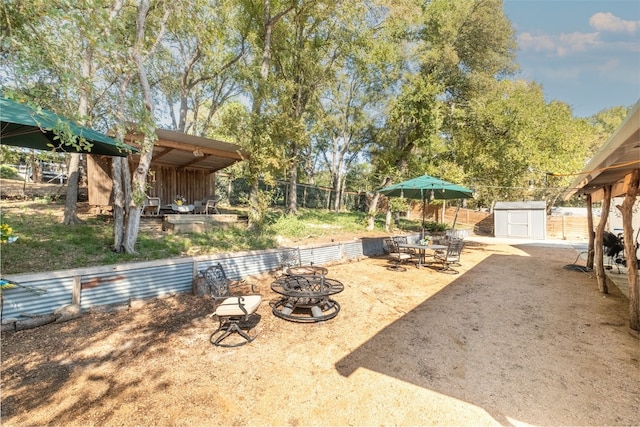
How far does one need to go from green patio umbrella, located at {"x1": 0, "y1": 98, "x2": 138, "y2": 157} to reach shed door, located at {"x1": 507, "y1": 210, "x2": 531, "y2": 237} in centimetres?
2116

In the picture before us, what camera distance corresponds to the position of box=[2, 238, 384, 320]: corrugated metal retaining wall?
3871 mm

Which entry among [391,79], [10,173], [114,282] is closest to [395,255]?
[114,282]

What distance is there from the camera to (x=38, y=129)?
368 centimetres

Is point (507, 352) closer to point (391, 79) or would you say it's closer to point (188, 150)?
point (188, 150)

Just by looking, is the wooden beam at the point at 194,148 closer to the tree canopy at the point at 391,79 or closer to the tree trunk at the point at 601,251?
the tree canopy at the point at 391,79

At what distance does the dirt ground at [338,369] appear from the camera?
2.54m

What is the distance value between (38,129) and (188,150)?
569 cm

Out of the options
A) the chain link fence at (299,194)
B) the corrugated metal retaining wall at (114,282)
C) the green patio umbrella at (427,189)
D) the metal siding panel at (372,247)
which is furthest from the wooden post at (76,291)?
the chain link fence at (299,194)

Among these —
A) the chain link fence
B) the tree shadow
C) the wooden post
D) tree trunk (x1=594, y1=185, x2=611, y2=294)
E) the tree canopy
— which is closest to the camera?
the tree shadow

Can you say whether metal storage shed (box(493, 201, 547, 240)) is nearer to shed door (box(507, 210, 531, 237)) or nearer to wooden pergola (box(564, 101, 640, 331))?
shed door (box(507, 210, 531, 237))

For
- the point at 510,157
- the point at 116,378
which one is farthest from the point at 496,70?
the point at 116,378

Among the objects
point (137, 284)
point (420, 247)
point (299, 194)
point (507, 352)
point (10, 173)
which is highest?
point (10, 173)

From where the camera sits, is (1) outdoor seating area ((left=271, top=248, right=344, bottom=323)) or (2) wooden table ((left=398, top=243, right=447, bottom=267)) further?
(2) wooden table ((left=398, top=243, right=447, bottom=267))

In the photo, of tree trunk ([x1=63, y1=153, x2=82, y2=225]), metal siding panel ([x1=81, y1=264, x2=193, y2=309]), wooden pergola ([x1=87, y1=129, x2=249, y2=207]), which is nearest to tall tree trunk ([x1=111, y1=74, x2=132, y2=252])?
wooden pergola ([x1=87, y1=129, x2=249, y2=207])
